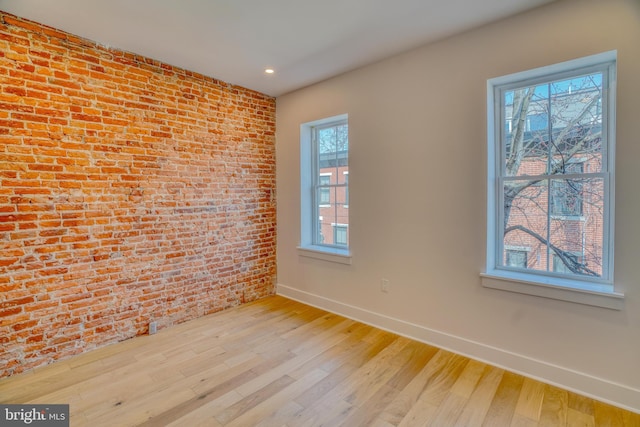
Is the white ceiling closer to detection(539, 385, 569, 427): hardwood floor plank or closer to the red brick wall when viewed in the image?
the red brick wall

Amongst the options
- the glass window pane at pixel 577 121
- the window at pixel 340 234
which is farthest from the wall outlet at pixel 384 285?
the glass window pane at pixel 577 121

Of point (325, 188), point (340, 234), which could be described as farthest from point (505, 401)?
point (325, 188)

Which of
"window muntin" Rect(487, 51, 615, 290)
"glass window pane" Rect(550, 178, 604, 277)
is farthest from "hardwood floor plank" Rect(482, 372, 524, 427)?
"glass window pane" Rect(550, 178, 604, 277)

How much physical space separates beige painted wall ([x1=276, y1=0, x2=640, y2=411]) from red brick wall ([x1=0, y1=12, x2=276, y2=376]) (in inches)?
45.5

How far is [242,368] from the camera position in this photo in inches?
95.1

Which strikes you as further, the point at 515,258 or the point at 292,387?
the point at 515,258

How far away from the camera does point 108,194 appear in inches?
108

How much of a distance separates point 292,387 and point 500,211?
2160 mm

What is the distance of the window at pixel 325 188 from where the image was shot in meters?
3.65

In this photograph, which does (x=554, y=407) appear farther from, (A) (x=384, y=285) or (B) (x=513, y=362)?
(A) (x=384, y=285)

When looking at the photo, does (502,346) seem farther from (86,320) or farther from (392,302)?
(86,320)

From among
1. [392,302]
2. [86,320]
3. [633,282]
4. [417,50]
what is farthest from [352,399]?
[417,50]

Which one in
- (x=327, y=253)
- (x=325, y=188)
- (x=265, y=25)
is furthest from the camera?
(x=325, y=188)

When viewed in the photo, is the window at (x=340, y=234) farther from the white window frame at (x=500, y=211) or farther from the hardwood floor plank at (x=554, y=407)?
the hardwood floor plank at (x=554, y=407)
